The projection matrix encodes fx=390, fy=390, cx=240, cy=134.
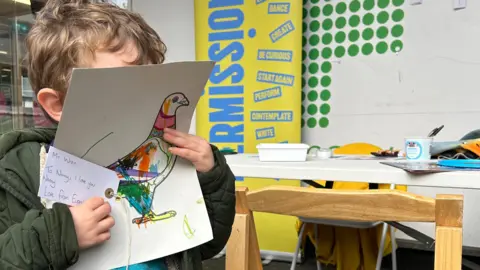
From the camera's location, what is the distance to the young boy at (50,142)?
47cm

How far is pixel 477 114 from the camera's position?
2.37 meters

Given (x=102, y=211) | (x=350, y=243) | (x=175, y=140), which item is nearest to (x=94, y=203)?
(x=102, y=211)

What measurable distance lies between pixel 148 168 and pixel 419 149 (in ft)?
3.18

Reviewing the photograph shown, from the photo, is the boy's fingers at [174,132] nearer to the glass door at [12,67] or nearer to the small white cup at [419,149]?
the small white cup at [419,149]

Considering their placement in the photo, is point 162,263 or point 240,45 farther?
point 240,45

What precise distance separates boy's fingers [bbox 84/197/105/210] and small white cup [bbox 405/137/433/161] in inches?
40.8

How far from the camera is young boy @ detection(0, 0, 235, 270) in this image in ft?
1.56

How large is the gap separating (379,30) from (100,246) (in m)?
2.49

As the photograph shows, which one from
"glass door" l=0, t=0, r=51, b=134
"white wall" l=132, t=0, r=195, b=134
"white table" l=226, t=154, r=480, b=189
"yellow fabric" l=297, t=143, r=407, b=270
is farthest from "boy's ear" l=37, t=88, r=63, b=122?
"white wall" l=132, t=0, r=195, b=134

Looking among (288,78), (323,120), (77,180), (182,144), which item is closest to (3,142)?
(77,180)

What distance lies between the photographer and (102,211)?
20.0 inches

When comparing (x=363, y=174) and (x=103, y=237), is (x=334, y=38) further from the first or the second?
(x=103, y=237)

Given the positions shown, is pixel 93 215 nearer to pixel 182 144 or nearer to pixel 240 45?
pixel 182 144

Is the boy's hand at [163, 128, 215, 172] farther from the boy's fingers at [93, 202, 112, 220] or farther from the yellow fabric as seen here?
the yellow fabric
